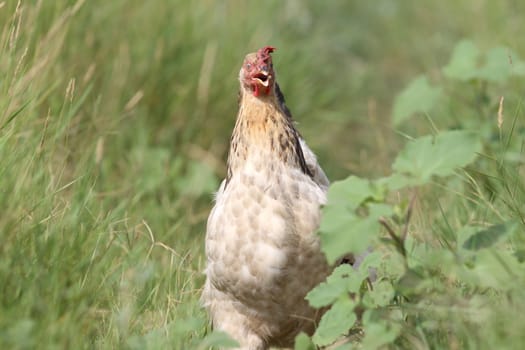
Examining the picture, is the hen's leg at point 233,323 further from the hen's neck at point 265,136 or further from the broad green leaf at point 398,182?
the broad green leaf at point 398,182

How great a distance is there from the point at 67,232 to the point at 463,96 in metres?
3.35

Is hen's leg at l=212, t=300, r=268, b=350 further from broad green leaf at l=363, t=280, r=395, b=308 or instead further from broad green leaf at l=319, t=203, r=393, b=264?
broad green leaf at l=319, t=203, r=393, b=264

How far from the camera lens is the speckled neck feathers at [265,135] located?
3885mm

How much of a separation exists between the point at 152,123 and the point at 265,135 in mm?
2037

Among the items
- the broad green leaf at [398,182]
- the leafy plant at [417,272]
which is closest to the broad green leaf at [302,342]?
the leafy plant at [417,272]

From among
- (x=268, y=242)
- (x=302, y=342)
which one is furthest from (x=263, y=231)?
(x=302, y=342)

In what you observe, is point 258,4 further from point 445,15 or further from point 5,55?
point 5,55

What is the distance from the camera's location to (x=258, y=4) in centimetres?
653

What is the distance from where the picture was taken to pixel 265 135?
3889mm

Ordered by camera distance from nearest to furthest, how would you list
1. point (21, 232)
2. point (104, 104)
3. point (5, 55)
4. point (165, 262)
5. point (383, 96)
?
1. point (21, 232)
2. point (5, 55)
3. point (165, 262)
4. point (104, 104)
5. point (383, 96)

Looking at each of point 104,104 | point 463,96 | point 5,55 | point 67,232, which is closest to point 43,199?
point 67,232

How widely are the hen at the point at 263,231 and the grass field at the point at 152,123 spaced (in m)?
0.21

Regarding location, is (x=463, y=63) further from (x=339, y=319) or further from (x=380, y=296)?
(x=339, y=319)

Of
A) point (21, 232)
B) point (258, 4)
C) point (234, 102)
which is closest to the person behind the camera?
point (21, 232)
